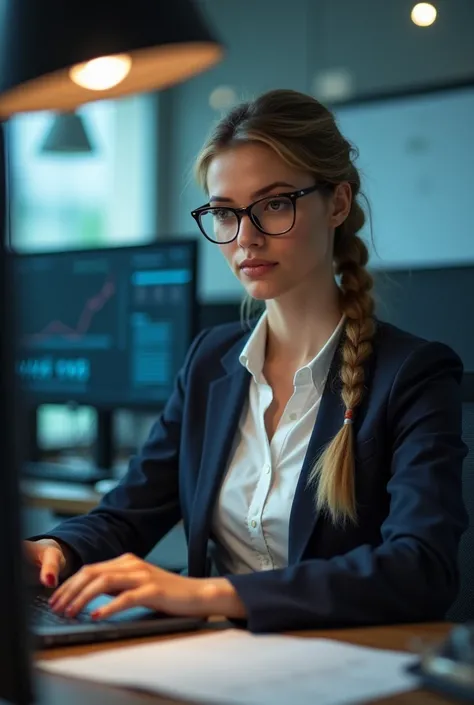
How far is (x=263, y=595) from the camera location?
1112mm

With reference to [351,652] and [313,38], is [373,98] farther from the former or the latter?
[351,652]

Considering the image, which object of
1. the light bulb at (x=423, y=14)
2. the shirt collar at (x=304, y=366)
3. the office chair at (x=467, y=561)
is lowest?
the office chair at (x=467, y=561)

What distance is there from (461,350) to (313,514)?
1.37ft

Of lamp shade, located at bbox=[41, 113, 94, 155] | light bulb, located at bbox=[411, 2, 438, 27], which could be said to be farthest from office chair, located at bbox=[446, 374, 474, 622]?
lamp shade, located at bbox=[41, 113, 94, 155]

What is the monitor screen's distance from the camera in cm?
248

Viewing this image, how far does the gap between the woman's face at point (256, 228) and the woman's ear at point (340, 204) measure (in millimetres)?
43

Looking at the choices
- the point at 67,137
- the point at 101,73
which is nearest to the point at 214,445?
the point at 101,73

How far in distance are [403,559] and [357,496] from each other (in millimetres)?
249

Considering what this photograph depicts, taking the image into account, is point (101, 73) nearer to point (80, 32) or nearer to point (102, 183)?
point (80, 32)

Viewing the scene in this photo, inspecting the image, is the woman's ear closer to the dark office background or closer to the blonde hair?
the blonde hair

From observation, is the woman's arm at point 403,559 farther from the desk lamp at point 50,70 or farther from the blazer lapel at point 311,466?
the desk lamp at point 50,70

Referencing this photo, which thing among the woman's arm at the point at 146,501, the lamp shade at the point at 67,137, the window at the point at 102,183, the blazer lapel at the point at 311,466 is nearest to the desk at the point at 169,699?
the blazer lapel at the point at 311,466

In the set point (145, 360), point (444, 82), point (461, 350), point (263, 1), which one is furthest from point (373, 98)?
point (461, 350)

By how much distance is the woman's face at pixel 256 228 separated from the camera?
4.87ft
